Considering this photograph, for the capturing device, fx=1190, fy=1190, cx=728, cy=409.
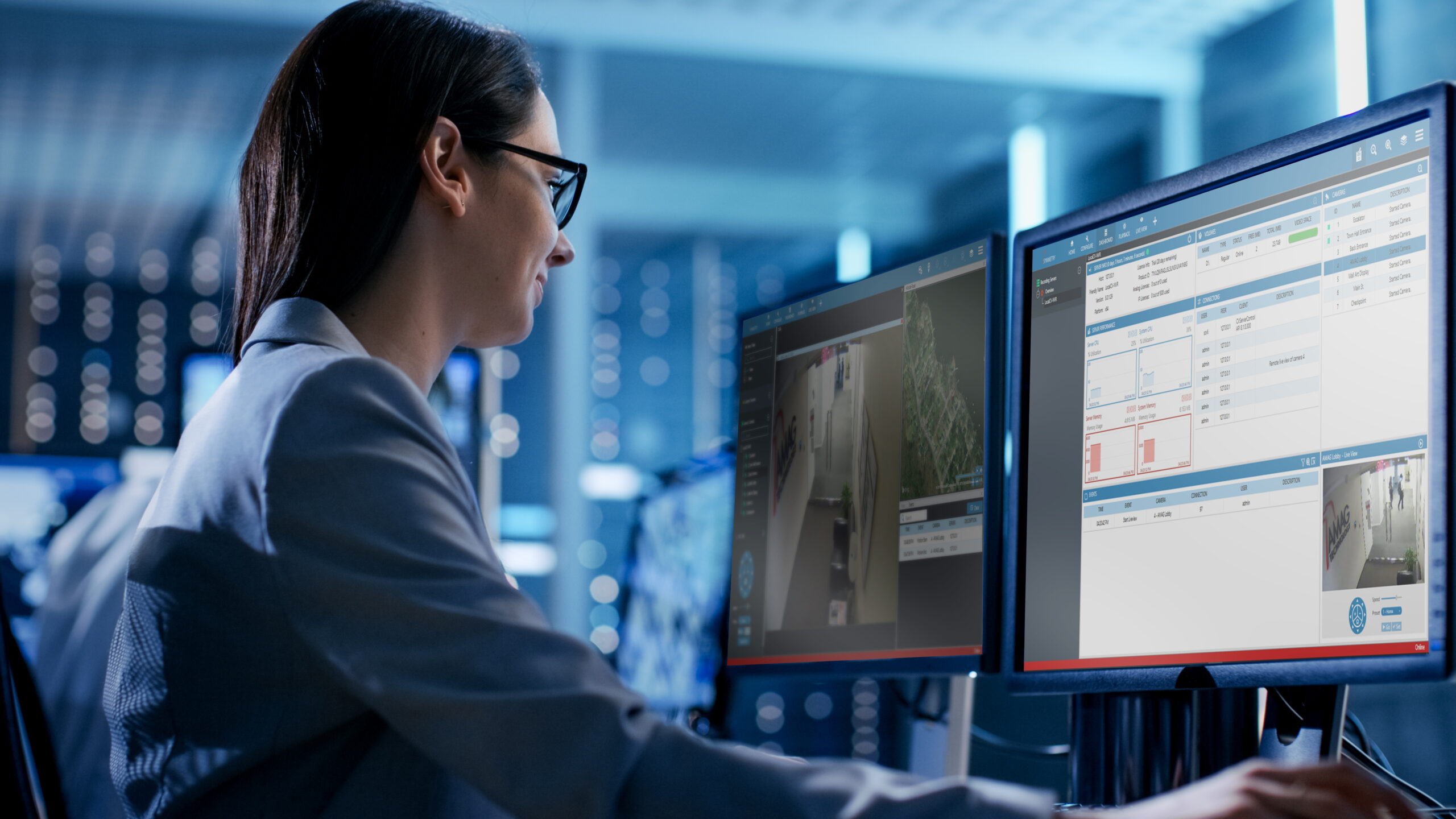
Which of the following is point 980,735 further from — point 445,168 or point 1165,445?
point 445,168

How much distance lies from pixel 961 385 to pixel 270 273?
2.00 feet

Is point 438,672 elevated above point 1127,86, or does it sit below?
below

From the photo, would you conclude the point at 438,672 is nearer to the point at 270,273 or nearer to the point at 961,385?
the point at 270,273

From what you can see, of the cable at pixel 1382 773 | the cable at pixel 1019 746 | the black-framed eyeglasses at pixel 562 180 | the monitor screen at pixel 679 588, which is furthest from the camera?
the monitor screen at pixel 679 588

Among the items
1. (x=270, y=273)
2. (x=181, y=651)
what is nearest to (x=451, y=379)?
(x=270, y=273)

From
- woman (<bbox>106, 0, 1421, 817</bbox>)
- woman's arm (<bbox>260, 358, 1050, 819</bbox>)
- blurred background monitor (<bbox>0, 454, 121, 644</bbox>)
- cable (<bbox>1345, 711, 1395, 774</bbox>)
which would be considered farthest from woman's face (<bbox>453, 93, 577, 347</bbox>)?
blurred background monitor (<bbox>0, 454, 121, 644</bbox>)

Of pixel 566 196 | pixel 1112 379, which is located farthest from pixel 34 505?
pixel 1112 379

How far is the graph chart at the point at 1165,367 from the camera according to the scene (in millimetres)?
903

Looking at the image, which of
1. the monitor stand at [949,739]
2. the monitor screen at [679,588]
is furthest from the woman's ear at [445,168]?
the monitor screen at [679,588]

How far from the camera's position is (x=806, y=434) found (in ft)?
4.20

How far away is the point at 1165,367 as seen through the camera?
0.92 m

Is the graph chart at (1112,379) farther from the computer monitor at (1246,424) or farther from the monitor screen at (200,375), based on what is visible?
the monitor screen at (200,375)

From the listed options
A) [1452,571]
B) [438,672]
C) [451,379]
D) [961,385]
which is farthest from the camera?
[451,379]

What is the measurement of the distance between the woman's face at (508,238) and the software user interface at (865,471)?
0.37m
